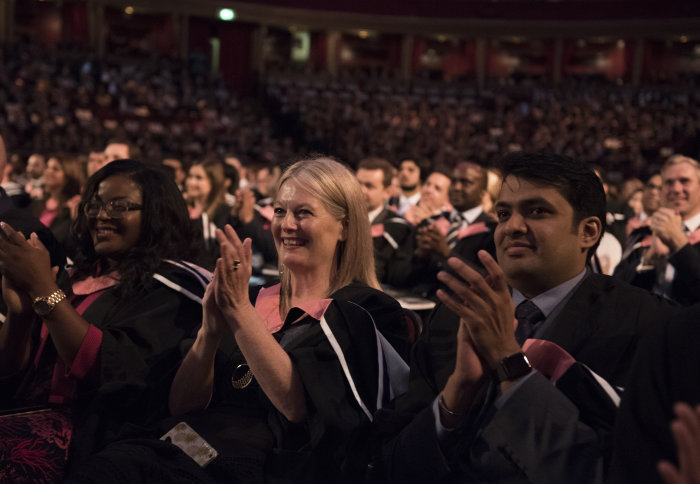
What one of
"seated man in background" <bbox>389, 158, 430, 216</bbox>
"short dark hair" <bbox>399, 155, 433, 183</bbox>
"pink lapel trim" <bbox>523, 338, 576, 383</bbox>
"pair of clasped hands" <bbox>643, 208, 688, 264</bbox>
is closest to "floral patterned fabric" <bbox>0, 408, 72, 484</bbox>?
"pink lapel trim" <bbox>523, 338, 576, 383</bbox>

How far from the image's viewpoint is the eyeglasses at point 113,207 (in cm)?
287

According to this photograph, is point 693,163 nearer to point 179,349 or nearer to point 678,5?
point 179,349

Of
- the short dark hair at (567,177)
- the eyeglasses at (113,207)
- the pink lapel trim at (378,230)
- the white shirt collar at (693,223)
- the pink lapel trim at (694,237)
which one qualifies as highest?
the short dark hair at (567,177)

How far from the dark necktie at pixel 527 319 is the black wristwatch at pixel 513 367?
1.26 feet

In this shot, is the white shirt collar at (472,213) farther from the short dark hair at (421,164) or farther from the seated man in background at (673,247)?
the short dark hair at (421,164)

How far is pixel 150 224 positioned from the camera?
9.58 ft

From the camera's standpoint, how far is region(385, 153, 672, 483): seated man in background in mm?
1668

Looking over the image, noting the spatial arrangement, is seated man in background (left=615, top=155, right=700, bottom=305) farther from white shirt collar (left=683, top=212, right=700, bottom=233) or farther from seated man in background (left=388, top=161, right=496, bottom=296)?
seated man in background (left=388, top=161, right=496, bottom=296)

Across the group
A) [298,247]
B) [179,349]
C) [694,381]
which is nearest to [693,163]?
[298,247]

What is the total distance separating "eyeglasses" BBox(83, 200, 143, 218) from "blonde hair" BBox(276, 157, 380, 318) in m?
0.61

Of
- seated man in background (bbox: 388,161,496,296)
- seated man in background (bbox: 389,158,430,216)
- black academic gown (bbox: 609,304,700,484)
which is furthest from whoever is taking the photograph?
seated man in background (bbox: 389,158,430,216)

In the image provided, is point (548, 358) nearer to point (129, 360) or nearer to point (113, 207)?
point (129, 360)

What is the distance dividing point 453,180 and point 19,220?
141 inches

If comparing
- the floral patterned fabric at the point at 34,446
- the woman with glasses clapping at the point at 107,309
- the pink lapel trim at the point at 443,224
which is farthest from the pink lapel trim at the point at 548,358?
the pink lapel trim at the point at 443,224
